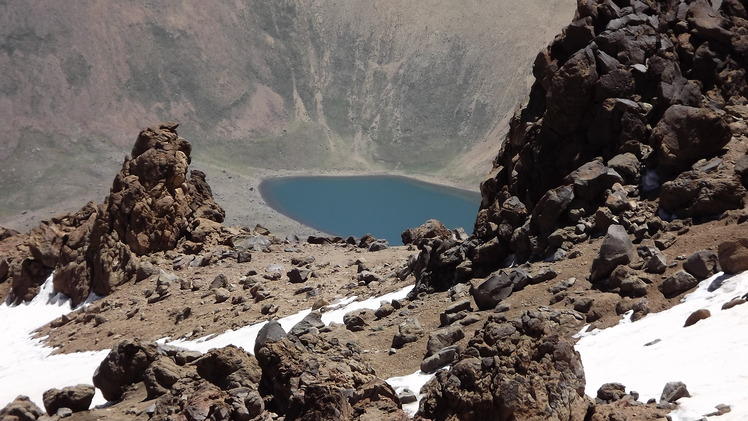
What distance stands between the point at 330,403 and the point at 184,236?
22694 millimetres

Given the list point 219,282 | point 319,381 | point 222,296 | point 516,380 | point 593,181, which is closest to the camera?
point 516,380

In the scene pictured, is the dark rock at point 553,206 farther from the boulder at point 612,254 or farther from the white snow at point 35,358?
the white snow at point 35,358

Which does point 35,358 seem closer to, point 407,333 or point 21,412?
point 21,412

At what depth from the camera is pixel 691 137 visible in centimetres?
1688

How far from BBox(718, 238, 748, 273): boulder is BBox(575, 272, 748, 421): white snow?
16 cm

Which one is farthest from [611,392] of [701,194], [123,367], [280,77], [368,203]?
[280,77]

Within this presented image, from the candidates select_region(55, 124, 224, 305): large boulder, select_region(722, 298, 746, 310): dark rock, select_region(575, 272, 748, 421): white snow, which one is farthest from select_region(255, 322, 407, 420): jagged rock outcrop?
select_region(55, 124, 224, 305): large boulder

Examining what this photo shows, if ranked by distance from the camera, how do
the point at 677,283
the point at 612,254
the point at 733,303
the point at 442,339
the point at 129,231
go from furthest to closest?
the point at 129,231
the point at 612,254
the point at 442,339
the point at 677,283
the point at 733,303

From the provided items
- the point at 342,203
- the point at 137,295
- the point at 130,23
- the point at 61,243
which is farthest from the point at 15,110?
the point at 137,295

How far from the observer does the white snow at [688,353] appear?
10.1 metres

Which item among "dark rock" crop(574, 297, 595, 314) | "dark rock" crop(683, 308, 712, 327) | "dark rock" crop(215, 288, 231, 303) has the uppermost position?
"dark rock" crop(683, 308, 712, 327)

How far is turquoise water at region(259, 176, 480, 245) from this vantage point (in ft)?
282

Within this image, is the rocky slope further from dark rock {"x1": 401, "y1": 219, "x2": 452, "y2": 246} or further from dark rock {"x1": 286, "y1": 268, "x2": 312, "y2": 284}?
dark rock {"x1": 401, "y1": 219, "x2": 452, "y2": 246}

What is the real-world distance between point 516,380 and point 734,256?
17.5 ft
